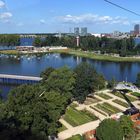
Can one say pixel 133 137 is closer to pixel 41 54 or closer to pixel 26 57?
pixel 26 57

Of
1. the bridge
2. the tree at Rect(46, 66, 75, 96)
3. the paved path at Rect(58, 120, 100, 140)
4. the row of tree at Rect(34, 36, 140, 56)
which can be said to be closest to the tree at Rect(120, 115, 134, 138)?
the paved path at Rect(58, 120, 100, 140)

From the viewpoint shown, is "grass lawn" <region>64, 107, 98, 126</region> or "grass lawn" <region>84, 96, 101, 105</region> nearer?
"grass lawn" <region>64, 107, 98, 126</region>

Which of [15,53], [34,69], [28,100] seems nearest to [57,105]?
[28,100]

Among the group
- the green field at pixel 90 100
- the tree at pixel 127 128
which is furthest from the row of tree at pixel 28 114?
the green field at pixel 90 100

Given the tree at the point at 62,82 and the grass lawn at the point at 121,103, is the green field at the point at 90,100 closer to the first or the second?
the grass lawn at the point at 121,103

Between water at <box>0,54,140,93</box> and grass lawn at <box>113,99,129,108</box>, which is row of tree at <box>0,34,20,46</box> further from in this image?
grass lawn at <box>113,99,129,108</box>
